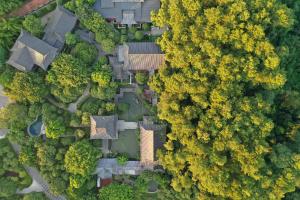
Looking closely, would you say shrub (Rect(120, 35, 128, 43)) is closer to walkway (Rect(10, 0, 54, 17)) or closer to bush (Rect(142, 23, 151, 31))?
bush (Rect(142, 23, 151, 31))

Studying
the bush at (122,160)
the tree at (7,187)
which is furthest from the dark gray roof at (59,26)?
the tree at (7,187)

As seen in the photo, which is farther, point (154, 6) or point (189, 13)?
point (154, 6)

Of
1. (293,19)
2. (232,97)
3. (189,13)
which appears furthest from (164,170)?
(293,19)

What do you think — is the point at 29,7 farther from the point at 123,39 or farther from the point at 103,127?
the point at 103,127

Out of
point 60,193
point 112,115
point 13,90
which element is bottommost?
point 60,193

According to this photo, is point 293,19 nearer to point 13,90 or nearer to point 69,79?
point 69,79

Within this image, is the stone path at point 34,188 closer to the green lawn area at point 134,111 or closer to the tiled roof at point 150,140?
the green lawn area at point 134,111

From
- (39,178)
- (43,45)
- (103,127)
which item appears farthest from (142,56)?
(39,178)
